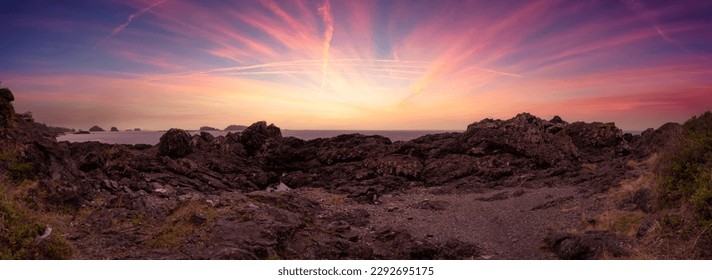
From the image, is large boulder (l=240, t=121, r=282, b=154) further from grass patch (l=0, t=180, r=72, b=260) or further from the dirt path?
grass patch (l=0, t=180, r=72, b=260)

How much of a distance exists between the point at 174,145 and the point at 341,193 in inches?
483

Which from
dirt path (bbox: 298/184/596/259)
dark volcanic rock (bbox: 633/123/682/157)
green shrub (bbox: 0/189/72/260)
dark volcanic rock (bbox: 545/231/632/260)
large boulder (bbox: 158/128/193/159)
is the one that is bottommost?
dirt path (bbox: 298/184/596/259)

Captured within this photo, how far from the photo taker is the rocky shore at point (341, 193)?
10227 mm

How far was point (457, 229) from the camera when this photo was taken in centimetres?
1488

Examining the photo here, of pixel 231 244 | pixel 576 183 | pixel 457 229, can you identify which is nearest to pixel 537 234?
pixel 457 229

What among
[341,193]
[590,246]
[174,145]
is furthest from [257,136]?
[590,246]

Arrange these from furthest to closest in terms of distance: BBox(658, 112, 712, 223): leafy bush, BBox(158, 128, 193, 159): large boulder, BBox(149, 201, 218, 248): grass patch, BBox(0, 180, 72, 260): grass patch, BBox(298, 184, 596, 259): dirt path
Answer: BBox(158, 128, 193, 159): large boulder, BBox(298, 184, 596, 259): dirt path, BBox(149, 201, 218, 248): grass patch, BBox(658, 112, 712, 223): leafy bush, BBox(0, 180, 72, 260): grass patch

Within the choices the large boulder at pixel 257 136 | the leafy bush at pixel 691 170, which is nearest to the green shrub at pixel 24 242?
the leafy bush at pixel 691 170

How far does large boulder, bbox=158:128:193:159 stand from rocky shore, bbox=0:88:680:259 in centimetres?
10

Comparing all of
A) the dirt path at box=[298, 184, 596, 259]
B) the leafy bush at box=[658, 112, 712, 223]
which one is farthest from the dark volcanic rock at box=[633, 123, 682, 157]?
the leafy bush at box=[658, 112, 712, 223]

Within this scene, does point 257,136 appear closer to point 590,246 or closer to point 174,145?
point 174,145

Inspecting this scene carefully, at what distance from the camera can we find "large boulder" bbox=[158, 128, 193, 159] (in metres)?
29.2

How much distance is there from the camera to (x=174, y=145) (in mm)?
29766

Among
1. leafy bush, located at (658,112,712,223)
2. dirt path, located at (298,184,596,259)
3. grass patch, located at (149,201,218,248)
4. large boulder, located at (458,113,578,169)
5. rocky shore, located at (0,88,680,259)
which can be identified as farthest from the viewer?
large boulder, located at (458,113,578,169)
